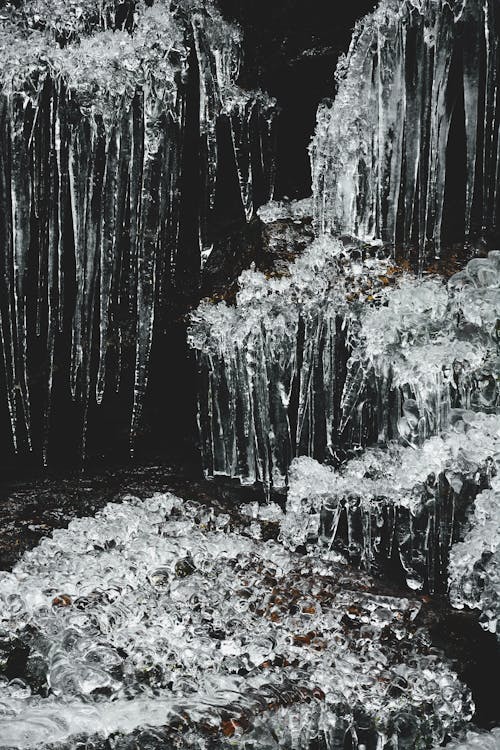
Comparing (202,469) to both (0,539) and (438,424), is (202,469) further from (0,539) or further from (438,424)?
(438,424)

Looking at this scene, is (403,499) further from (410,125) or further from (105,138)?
(105,138)

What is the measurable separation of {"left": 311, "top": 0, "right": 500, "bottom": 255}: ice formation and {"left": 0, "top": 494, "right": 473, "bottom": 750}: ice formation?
161 centimetres

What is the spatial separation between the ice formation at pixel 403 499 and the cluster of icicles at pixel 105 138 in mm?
1099

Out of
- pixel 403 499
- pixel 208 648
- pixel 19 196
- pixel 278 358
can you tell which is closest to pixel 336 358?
pixel 278 358

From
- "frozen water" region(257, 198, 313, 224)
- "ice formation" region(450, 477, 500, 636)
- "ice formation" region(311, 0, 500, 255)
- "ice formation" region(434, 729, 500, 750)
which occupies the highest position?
"ice formation" region(311, 0, 500, 255)

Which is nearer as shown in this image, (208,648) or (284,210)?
(208,648)

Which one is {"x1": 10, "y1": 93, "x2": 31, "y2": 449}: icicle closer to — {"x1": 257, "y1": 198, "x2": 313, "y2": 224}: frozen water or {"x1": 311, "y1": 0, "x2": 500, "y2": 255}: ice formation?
{"x1": 257, "y1": 198, "x2": 313, "y2": 224}: frozen water

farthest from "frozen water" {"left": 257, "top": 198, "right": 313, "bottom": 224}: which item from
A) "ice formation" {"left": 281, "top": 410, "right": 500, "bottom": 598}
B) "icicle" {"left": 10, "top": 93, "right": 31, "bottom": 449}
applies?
"ice formation" {"left": 281, "top": 410, "right": 500, "bottom": 598}

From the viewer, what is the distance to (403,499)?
11.4 ft

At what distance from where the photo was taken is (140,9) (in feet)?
13.4

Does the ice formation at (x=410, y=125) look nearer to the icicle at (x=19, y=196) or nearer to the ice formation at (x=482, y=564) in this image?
the ice formation at (x=482, y=564)

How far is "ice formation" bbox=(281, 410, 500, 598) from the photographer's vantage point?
329cm

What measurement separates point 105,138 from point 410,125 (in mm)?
1430

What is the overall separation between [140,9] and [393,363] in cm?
214
